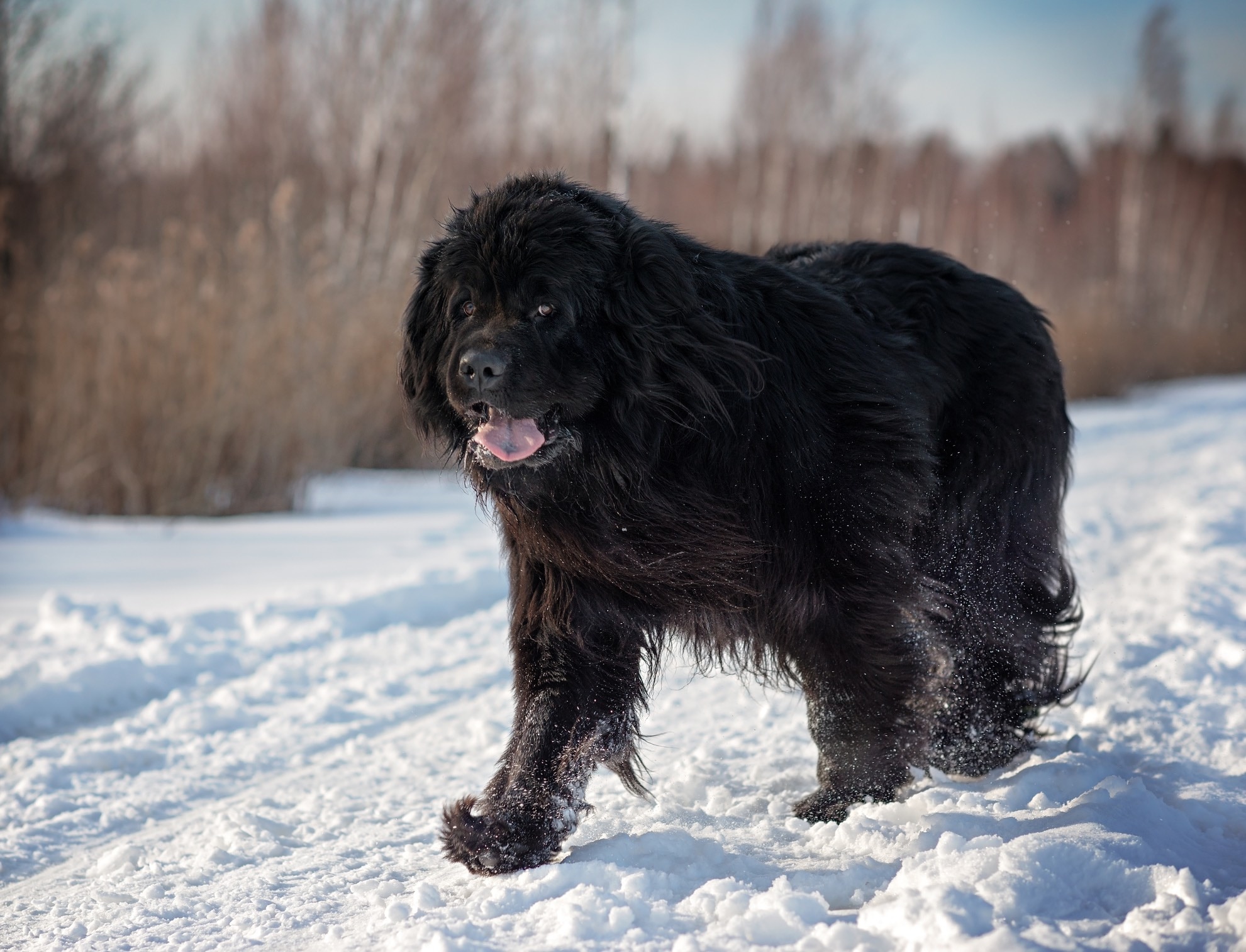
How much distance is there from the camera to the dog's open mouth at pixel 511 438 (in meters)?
2.72

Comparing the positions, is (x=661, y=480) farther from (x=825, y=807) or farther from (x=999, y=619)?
(x=999, y=619)

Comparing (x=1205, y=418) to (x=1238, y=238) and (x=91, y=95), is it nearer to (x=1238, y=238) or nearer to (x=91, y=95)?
(x=91, y=95)

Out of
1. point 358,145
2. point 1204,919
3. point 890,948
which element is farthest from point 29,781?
point 358,145

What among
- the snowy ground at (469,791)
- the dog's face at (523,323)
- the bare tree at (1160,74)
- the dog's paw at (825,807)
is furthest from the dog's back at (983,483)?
the bare tree at (1160,74)

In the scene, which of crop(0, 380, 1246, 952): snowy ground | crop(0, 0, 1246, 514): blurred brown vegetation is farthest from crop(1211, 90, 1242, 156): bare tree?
crop(0, 380, 1246, 952): snowy ground

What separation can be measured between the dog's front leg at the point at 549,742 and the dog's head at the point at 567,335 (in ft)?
1.70

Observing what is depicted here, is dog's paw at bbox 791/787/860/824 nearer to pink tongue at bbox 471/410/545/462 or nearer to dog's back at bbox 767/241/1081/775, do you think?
dog's back at bbox 767/241/1081/775

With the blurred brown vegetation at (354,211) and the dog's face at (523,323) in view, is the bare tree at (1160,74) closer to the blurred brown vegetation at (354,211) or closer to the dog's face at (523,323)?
the blurred brown vegetation at (354,211)

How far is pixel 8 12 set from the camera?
30.4 feet

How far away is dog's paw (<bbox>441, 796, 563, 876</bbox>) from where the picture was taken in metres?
2.67

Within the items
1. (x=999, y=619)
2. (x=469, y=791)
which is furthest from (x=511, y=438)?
(x=999, y=619)

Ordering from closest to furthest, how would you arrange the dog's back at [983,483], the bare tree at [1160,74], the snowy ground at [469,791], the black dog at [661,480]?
1. the snowy ground at [469,791]
2. the black dog at [661,480]
3. the dog's back at [983,483]
4. the bare tree at [1160,74]

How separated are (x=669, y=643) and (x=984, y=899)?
3.84 feet

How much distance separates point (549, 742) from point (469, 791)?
0.77 m
